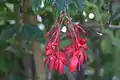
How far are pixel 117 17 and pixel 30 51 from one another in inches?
15.5

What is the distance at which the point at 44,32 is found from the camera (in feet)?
4.51

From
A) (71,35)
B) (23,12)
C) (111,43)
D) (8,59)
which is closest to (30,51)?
(8,59)

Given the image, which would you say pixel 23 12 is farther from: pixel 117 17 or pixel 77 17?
pixel 117 17

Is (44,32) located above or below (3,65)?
above

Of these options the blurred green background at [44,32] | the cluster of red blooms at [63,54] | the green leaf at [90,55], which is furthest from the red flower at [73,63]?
the green leaf at [90,55]

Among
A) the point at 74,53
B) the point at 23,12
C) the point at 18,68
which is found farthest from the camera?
the point at 18,68

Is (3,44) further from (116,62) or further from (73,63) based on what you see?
(73,63)

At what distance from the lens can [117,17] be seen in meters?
1.36

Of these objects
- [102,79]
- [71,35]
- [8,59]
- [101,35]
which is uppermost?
[71,35]

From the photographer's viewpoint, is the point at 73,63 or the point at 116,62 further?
the point at 116,62

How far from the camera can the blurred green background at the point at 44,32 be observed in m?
1.27

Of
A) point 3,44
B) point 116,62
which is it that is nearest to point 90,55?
point 116,62

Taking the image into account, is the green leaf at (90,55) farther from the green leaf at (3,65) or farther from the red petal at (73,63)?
the red petal at (73,63)

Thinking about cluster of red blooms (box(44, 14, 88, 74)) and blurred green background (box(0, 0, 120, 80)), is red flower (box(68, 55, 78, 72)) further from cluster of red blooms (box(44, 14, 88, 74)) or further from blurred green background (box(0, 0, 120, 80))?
blurred green background (box(0, 0, 120, 80))
